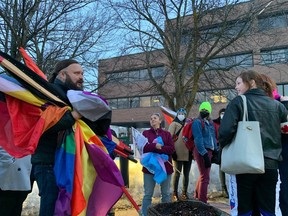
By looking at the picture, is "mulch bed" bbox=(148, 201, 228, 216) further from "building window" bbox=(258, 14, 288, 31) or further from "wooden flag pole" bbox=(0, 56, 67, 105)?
"building window" bbox=(258, 14, 288, 31)

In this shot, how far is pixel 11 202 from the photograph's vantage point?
3443 millimetres

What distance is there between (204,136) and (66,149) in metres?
3.84

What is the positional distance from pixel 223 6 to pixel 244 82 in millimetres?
11578

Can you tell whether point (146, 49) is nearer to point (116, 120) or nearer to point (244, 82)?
point (244, 82)

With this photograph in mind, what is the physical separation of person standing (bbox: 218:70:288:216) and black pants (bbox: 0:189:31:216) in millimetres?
2314

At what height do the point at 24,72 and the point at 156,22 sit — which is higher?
the point at 156,22

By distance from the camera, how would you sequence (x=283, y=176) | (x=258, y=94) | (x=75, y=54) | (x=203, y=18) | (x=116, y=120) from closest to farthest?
(x=258, y=94) < (x=283, y=176) < (x=75, y=54) < (x=203, y=18) < (x=116, y=120)

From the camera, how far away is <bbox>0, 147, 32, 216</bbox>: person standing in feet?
11.0

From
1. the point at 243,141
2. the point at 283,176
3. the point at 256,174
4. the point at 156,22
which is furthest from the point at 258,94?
the point at 156,22

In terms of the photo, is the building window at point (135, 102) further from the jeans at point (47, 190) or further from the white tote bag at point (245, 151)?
the jeans at point (47, 190)

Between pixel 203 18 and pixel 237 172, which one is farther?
pixel 203 18

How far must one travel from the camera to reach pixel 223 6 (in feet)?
45.4

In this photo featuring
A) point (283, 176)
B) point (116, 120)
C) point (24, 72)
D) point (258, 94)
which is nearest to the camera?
point (24, 72)

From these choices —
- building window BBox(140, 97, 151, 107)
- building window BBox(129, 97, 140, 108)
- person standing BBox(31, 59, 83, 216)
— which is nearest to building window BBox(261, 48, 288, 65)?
person standing BBox(31, 59, 83, 216)
